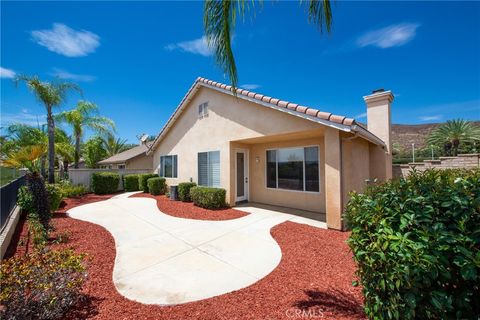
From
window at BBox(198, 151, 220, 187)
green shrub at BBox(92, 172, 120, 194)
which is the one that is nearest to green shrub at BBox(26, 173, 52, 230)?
window at BBox(198, 151, 220, 187)

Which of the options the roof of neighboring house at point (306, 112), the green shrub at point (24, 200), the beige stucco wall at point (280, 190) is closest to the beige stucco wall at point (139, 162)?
the green shrub at point (24, 200)

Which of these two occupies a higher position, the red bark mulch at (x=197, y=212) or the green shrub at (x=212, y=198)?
the green shrub at (x=212, y=198)

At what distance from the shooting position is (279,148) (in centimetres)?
1004

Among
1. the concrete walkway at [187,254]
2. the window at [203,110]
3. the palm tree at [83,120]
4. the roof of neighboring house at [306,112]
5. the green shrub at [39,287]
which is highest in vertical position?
the palm tree at [83,120]

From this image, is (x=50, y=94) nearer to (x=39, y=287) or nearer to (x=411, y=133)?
(x=39, y=287)

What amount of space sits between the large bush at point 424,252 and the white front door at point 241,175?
8.71 meters

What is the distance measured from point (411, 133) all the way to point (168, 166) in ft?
132

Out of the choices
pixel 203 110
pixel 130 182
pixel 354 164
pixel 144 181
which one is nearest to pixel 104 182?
pixel 130 182

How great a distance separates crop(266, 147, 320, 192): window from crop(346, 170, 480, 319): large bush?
667cm

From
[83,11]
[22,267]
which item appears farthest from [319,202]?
[83,11]

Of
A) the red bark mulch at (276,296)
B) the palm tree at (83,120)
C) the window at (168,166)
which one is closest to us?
the red bark mulch at (276,296)

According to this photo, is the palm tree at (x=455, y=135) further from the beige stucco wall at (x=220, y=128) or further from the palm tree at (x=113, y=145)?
the palm tree at (x=113, y=145)

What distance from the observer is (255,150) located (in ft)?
36.5

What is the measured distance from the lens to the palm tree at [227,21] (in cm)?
405
